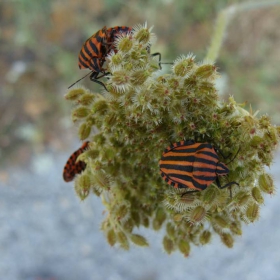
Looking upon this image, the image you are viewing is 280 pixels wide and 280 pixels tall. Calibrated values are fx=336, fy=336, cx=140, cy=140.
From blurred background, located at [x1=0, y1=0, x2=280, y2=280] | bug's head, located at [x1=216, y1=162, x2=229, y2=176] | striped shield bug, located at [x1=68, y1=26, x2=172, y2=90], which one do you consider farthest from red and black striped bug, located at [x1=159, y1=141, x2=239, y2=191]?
blurred background, located at [x1=0, y1=0, x2=280, y2=280]

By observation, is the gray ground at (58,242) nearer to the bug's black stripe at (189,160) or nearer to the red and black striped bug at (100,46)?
the red and black striped bug at (100,46)

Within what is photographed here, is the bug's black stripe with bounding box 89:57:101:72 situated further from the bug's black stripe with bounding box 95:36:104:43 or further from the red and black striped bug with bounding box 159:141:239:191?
the red and black striped bug with bounding box 159:141:239:191

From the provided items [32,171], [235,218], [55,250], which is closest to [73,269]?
[55,250]

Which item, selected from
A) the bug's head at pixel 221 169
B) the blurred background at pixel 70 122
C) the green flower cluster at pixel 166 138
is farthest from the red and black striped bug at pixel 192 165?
the blurred background at pixel 70 122

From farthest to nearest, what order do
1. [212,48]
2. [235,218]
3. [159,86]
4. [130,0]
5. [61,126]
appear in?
[61,126], [130,0], [212,48], [235,218], [159,86]

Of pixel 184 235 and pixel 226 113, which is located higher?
pixel 226 113

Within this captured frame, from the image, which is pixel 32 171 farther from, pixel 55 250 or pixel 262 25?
pixel 262 25

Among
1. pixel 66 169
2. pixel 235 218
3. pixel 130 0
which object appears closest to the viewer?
pixel 235 218

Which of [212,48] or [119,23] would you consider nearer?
[212,48]
